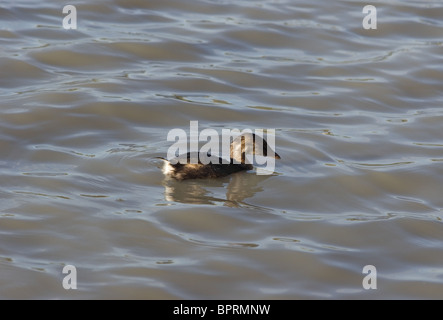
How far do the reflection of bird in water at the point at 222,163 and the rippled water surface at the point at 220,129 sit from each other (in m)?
0.10

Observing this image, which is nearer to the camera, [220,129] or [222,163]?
[222,163]

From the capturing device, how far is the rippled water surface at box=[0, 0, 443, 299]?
640 centimetres

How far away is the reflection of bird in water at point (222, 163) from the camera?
25.3ft

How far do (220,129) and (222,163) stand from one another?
1.07 m

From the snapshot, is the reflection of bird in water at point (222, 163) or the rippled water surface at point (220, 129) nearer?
the rippled water surface at point (220, 129)

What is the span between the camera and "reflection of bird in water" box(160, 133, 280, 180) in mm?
7719

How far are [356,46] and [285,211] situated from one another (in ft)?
16.6

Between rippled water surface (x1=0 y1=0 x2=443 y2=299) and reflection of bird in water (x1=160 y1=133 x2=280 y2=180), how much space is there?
99 millimetres

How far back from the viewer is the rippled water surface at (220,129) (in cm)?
640

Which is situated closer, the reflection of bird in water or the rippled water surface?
the rippled water surface

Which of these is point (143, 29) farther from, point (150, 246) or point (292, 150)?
point (150, 246)

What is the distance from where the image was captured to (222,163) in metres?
8.00

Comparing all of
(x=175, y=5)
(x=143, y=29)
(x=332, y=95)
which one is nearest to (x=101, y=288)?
(x=332, y=95)
